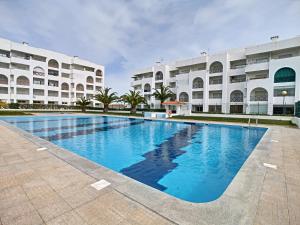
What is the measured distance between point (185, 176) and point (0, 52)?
51556 millimetres

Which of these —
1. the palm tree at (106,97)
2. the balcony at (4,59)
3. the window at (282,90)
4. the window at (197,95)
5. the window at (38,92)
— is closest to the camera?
the window at (282,90)

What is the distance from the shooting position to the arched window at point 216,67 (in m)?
33.2

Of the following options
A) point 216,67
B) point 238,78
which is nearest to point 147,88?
point 216,67

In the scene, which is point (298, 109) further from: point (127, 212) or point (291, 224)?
point (127, 212)

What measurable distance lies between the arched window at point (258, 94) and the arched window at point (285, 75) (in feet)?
8.03

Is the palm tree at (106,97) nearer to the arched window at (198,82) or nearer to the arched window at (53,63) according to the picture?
the arched window at (198,82)

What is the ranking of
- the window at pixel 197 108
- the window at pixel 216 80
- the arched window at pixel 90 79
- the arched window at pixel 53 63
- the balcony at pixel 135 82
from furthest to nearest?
1. the arched window at pixel 90 79
2. the balcony at pixel 135 82
3. the arched window at pixel 53 63
4. the window at pixel 197 108
5. the window at pixel 216 80

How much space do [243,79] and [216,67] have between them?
19.8 feet

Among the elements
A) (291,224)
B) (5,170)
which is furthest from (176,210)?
(5,170)

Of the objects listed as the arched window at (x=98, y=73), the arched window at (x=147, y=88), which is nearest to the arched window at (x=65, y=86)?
the arched window at (x=98, y=73)

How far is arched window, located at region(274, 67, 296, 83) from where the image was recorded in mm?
23812

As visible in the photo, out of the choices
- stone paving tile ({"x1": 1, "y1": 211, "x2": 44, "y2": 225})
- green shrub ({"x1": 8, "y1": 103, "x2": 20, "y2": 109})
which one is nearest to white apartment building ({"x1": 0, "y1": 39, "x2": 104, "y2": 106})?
green shrub ({"x1": 8, "y1": 103, "x2": 20, "y2": 109})

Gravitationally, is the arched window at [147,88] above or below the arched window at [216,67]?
below

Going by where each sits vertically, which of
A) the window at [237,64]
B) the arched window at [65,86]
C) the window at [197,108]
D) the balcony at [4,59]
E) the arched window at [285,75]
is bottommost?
the window at [197,108]
